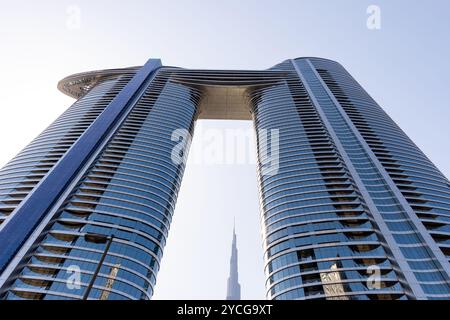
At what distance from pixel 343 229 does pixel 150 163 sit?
50914 mm

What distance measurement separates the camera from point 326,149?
4043 inches

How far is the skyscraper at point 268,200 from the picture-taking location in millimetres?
66438

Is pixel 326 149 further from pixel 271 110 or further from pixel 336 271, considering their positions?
pixel 336 271

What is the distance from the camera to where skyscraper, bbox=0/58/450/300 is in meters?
66.4

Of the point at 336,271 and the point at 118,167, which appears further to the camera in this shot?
the point at 118,167

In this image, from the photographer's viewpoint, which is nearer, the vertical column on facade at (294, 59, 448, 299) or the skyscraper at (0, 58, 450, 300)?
the skyscraper at (0, 58, 450, 300)

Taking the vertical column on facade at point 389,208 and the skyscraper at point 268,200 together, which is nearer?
the skyscraper at point 268,200

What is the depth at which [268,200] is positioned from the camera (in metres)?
91.4

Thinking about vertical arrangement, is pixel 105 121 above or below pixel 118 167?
above
